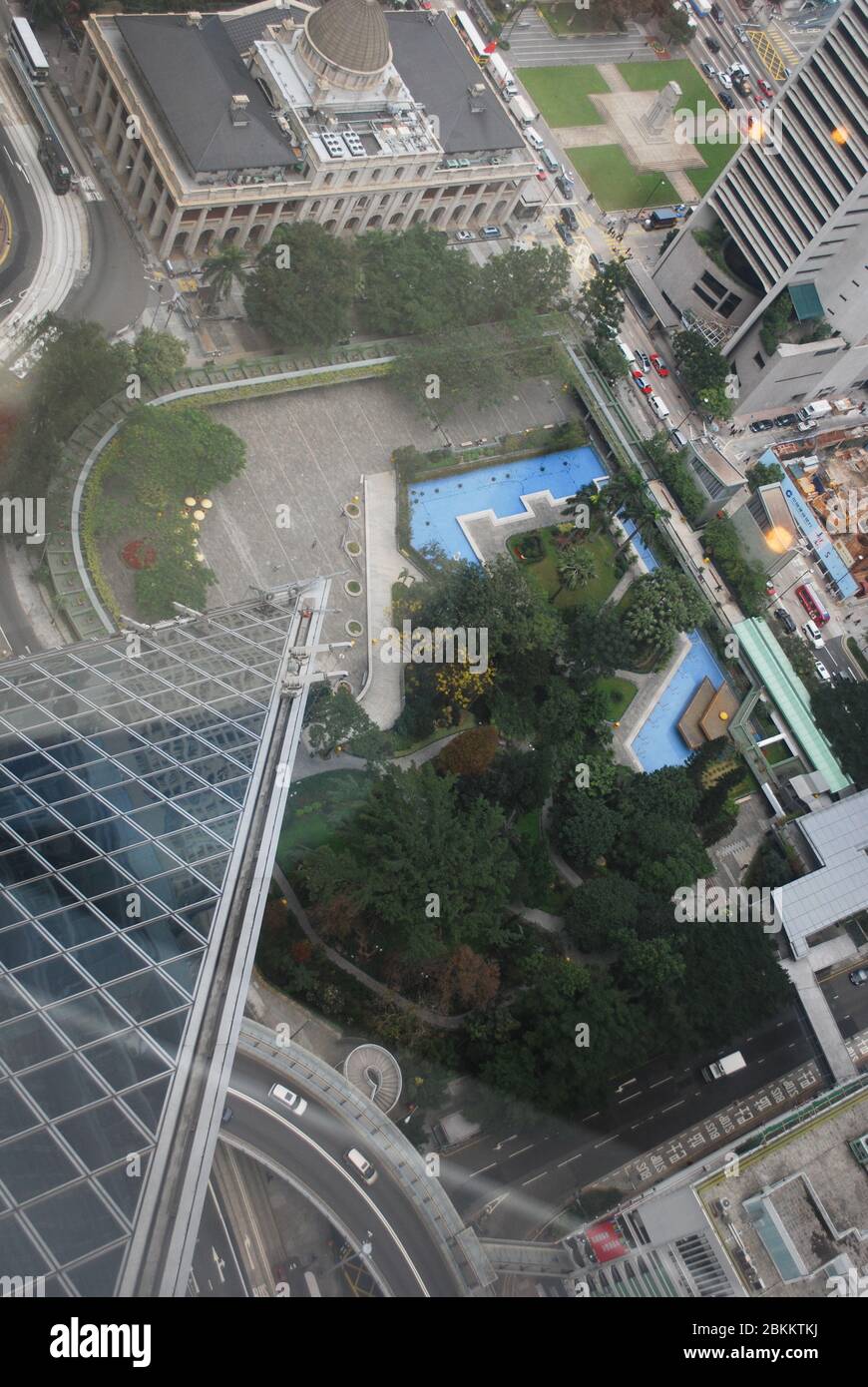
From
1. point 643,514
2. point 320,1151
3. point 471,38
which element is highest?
point 471,38

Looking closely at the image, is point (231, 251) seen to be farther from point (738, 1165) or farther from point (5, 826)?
point (738, 1165)

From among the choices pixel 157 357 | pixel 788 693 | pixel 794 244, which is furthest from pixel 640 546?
pixel 157 357

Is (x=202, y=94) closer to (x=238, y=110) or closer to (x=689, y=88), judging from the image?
(x=238, y=110)

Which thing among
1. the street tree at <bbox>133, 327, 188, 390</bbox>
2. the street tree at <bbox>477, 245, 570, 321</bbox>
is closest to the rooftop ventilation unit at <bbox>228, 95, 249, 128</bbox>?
the street tree at <bbox>133, 327, 188, 390</bbox>

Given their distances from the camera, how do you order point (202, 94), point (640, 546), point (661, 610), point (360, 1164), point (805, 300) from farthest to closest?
point (805, 300) < point (640, 546) < point (202, 94) < point (661, 610) < point (360, 1164)

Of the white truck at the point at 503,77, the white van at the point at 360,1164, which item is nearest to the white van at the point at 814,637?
the white van at the point at 360,1164

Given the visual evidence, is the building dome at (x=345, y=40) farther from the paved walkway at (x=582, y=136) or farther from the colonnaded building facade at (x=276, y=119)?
the paved walkway at (x=582, y=136)
